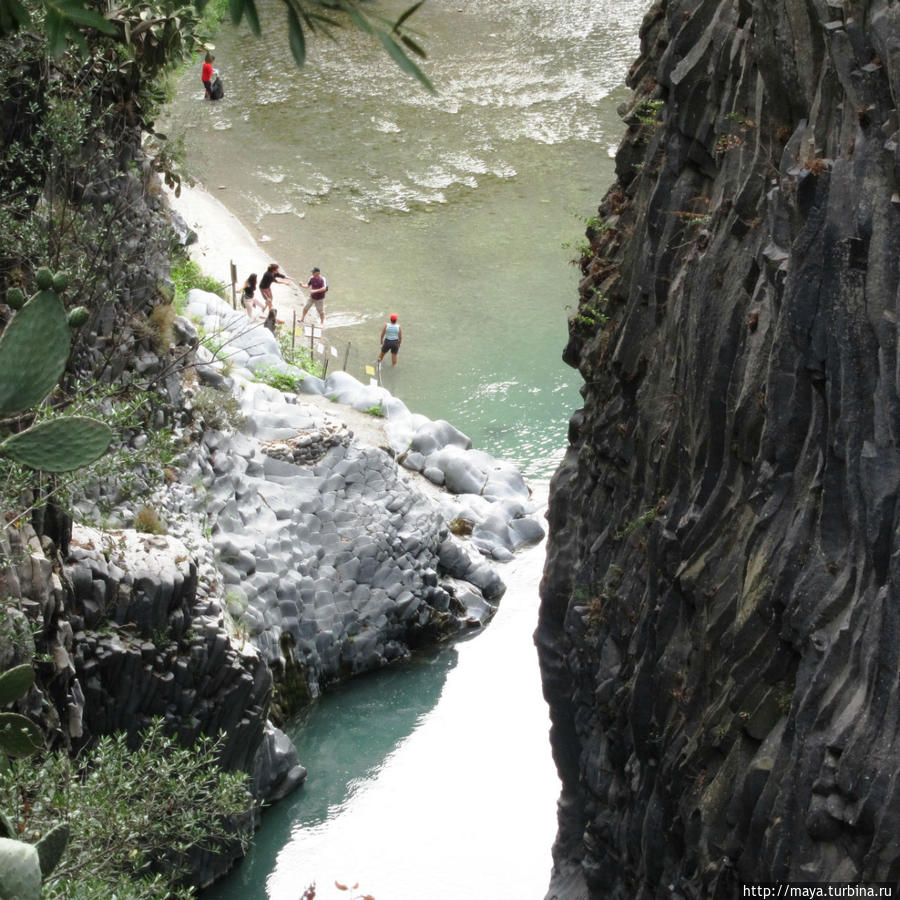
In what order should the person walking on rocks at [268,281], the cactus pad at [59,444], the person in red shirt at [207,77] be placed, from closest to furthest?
the cactus pad at [59,444] → the person walking on rocks at [268,281] → the person in red shirt at [207,77]

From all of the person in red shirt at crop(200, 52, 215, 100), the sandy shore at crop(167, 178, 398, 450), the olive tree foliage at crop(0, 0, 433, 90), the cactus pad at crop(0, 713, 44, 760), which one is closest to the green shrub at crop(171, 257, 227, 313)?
the sandy shore at crop(167, 178, 398, 450)

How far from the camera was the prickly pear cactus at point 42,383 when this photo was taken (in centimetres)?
548

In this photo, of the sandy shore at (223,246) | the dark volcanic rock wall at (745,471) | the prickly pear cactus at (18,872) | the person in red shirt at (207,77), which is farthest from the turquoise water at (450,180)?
the prickly pear cactus at (18,872)

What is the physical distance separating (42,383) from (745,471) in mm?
4807

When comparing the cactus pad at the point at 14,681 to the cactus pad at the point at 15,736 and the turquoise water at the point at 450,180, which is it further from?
the turquoise water at the point at 450,180

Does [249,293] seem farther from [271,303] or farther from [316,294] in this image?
[316,294]

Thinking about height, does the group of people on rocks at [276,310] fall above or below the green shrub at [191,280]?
below

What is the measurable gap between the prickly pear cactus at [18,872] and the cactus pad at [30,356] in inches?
71.1

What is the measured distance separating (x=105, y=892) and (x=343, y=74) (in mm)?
31400

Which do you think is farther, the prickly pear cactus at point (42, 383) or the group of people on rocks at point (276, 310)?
the group of people on rocks at point (276, 310)

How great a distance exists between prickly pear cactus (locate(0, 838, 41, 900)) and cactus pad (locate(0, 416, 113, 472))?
161 cm

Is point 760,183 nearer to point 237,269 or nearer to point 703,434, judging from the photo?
point 703,434

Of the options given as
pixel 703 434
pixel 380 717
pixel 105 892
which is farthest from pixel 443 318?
→ pixel 105 892

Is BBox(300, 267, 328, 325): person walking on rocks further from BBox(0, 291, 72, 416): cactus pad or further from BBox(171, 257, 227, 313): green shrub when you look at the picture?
BBox(0, 291, 72, 416): cactus pad
